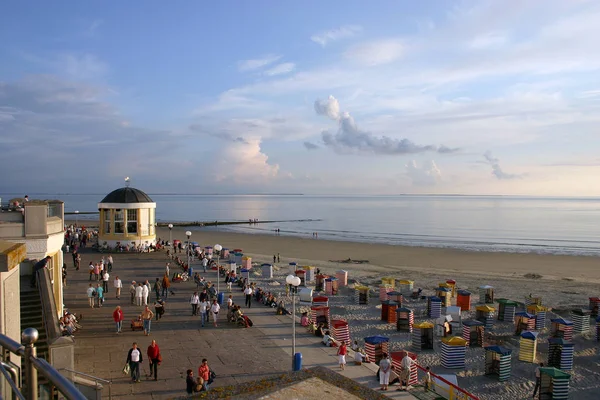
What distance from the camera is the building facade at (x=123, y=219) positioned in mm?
35875

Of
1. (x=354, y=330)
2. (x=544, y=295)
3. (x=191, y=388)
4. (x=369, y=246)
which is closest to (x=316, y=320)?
(x=354, y=330)

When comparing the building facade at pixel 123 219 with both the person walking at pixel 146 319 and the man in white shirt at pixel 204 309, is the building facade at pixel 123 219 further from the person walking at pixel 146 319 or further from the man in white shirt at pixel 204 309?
the person walking at pixel 146 319

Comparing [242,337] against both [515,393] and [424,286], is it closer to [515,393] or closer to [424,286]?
[515,393]

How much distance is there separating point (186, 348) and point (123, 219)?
23.7m

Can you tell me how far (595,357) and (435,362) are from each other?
20.8 feet

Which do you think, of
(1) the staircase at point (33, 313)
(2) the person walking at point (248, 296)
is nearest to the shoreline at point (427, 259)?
(2) the person walking at point (248, 296)

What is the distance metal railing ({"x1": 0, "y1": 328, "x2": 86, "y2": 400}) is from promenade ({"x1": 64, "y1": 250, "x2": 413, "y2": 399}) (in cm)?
932

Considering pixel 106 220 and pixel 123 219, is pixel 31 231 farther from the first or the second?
pixel 106 220

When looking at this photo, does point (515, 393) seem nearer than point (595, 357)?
Yes

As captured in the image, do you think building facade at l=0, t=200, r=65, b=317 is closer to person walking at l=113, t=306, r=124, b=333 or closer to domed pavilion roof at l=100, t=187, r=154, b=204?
person walking at l=113, t=306, r=124, b=333

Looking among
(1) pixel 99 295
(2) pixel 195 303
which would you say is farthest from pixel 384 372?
(1) pixel 99 295

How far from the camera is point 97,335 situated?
15984 mm

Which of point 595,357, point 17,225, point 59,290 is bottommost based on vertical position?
point 595,357

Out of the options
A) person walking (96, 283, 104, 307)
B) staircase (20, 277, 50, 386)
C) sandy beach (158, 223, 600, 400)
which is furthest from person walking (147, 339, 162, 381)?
sandy beach (158, 223, 600, 400)
